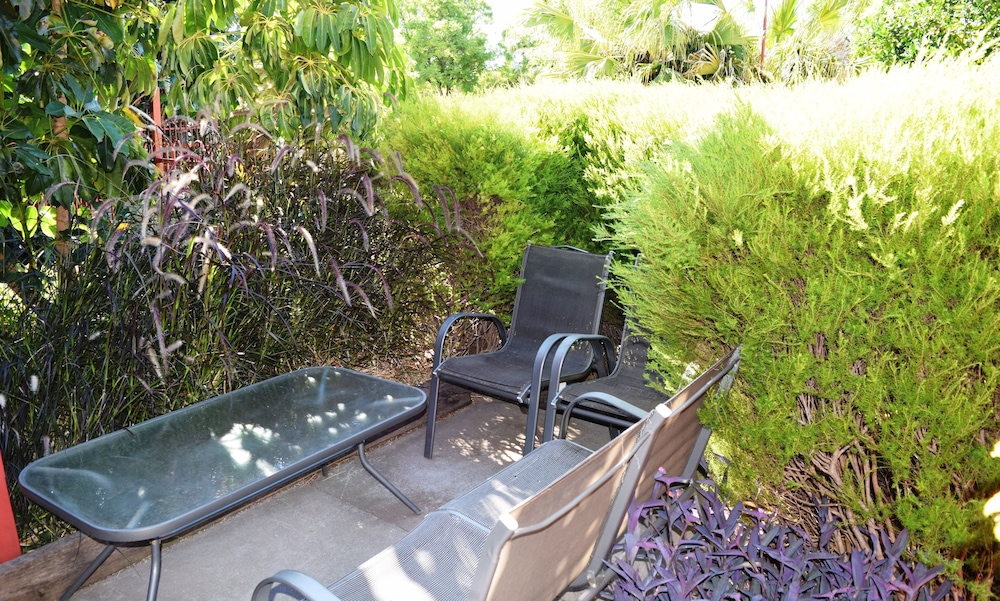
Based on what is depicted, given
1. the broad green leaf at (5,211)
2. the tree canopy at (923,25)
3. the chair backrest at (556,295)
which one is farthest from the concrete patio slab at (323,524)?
the tree canopy at (923,25)

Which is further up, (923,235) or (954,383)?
(923,235)

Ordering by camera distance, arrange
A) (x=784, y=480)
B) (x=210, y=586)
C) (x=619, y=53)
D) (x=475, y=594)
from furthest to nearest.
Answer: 1. (x=619, y=53)
2. (x=210, y=586)
3. (x=784, y=480)
4. (x=475, y=594)

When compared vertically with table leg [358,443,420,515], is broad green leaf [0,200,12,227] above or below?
above

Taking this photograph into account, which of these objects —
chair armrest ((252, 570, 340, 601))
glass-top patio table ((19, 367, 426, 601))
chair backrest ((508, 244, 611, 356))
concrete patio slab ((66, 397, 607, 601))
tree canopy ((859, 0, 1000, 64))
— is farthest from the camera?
tree canopy ((859, 0, 1000, 64))

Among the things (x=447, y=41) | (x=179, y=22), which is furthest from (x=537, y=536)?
(x=447, y=41)

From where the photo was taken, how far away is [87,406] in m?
2.35

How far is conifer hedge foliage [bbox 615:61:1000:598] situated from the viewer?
60.8 inches

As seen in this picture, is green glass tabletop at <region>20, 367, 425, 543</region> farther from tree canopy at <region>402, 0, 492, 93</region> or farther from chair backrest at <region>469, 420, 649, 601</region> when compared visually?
tree canopy at <region>402, 0, 492, 93</region>

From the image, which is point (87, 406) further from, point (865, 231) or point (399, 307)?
point (865, 231)

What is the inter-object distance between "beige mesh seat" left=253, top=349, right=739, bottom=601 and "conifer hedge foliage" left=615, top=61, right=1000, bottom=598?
0.20 m

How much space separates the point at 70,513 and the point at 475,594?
4.04ft

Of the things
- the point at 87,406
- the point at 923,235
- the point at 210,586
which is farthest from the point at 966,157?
the point at 87,406

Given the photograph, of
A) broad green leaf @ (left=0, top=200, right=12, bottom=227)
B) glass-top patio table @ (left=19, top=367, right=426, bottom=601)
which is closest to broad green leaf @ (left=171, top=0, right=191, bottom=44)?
broad green leaf @ (left=0, top=200, right=12, bottom=227)

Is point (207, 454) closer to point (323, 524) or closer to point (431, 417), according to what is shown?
point (323, 524)
